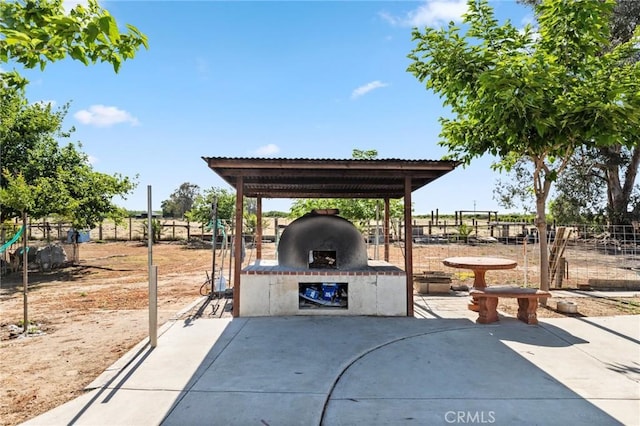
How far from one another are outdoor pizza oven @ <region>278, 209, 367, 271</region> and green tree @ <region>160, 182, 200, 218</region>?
59519 millimetres

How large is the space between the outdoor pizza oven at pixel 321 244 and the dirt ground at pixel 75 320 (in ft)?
6.33

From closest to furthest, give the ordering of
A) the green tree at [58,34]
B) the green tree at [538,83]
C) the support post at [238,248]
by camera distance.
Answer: the green tree at [58,34], the green tree at [538,83], the support post at [238,248]

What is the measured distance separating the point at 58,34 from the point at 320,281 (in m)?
5.62

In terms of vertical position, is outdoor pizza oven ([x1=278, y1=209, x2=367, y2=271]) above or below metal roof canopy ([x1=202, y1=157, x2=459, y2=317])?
below

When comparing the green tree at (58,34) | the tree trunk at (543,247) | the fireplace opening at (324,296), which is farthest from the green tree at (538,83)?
the green tree at (58,34)

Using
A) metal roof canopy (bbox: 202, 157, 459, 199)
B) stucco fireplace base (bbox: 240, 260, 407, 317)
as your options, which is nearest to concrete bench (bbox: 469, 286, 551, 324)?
stucco fireplace base (bbox: 240, 260, 407, 317)

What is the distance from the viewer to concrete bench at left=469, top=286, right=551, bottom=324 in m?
6.68

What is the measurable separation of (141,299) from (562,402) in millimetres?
9521

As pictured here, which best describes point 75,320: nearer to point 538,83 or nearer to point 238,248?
point 238,248

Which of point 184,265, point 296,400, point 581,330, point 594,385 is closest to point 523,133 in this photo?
point 581,330

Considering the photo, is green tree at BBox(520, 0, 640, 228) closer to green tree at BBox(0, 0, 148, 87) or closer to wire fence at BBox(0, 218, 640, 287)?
wire fence at BBox(0, 218, 640, 287)

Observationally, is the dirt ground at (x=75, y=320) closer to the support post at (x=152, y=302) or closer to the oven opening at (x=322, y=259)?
the support post at (x=152, y=302)

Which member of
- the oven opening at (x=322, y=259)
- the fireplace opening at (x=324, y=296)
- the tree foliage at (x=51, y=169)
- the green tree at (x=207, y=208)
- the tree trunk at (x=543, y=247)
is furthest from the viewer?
the green tree at (x=207, y=208)

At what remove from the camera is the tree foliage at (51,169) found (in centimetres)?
1470
